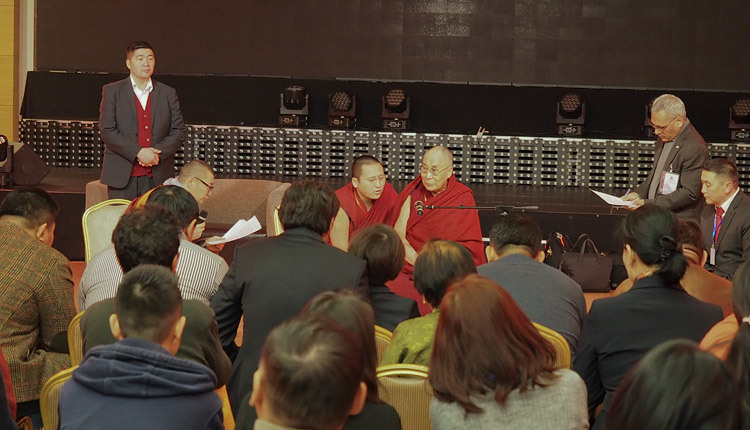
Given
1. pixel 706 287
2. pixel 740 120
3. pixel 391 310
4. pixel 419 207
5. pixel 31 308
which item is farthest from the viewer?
pixel 740 120

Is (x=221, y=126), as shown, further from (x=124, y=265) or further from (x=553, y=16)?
(x=124, y=265)

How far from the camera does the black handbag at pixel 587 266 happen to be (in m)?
6.84

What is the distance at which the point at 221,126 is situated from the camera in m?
8.24

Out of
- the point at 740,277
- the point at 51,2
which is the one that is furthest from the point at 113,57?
the point at 740,277

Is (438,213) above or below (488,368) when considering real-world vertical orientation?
above

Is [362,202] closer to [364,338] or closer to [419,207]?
[419,207]

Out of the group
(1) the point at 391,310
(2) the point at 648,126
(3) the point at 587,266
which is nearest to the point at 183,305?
(1) the point at 391,310

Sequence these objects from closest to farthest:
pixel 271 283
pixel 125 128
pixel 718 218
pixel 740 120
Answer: pixel 271 283 → pixel 718 218 → pixel 125 128 → pixel 740 120

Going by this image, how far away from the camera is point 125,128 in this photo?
623 cm

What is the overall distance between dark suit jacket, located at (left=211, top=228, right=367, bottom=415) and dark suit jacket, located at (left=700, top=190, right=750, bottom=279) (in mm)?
2742

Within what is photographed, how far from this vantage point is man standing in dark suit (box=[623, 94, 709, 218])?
562 cm

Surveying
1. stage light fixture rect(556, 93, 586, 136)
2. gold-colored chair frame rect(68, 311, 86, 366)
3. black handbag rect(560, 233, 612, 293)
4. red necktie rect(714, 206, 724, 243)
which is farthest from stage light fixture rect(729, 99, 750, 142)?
gold-colored chair frame rect(68, 311, 86, 366)

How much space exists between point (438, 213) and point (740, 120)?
12.3 ft

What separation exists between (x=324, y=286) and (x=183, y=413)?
41.7 inches
